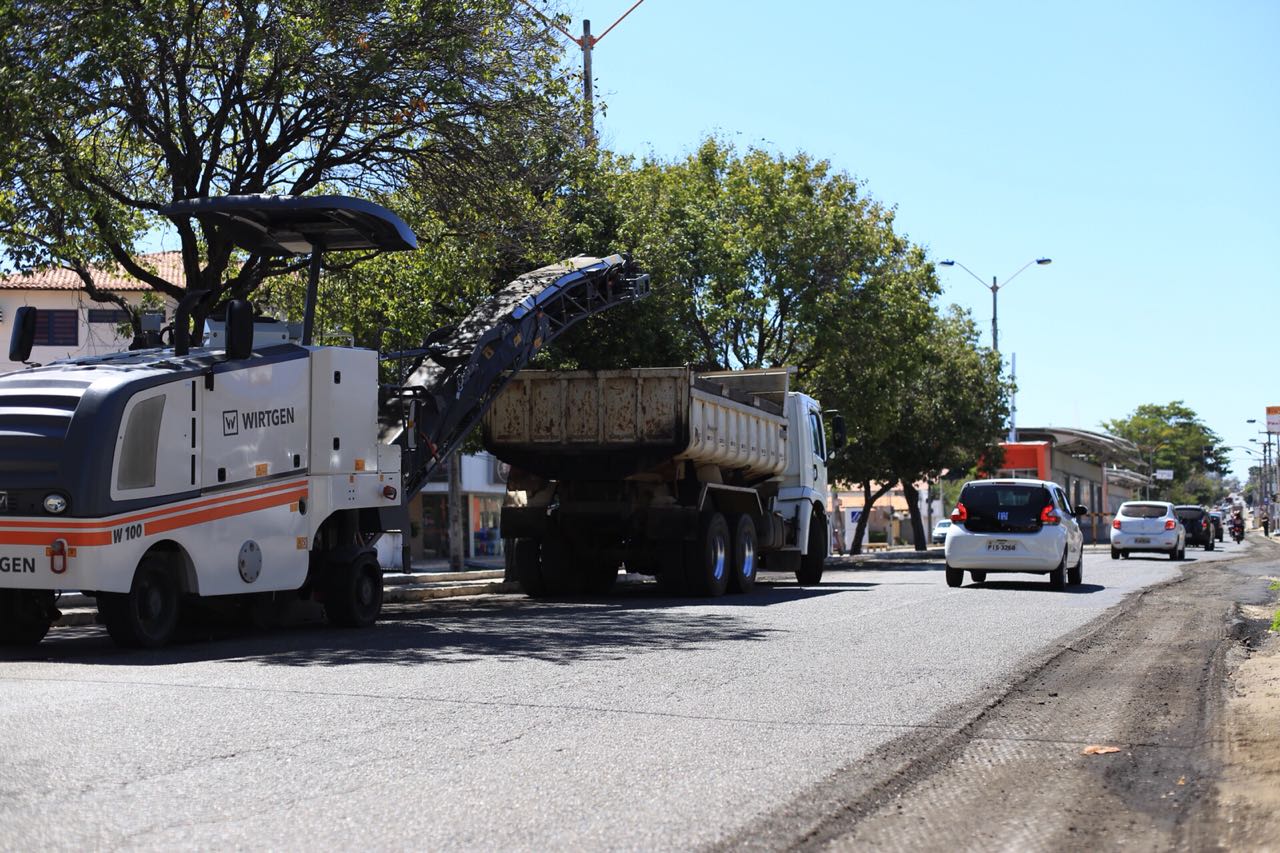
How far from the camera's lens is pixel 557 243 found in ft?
79.5

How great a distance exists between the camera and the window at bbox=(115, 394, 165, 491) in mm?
11852

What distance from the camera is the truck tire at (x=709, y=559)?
1906cm

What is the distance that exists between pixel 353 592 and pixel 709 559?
619 cm

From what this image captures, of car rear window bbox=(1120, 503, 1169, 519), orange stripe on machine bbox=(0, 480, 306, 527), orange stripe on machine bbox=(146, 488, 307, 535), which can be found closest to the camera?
orange stripe on machine bbox=(0, 480, 306, 527)

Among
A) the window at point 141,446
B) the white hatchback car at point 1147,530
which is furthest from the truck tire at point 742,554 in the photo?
the white hatchback car at point 1147,530

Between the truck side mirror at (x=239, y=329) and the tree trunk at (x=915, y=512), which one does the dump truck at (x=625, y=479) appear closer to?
the truck side mirror at (x=239, y=329)

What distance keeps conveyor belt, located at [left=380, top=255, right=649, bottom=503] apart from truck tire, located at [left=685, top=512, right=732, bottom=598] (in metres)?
3.32

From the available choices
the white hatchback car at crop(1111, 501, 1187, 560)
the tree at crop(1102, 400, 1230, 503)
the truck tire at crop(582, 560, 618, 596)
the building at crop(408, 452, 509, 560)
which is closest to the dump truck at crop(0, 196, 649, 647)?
the truck tire at crop(582, 560, 618, 596)

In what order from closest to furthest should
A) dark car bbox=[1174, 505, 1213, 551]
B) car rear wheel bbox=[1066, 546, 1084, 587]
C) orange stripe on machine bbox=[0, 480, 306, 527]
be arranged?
orange stripe on machine bbox=[0, 480, 306, 527]
car rear wheel bbox=[1066, 546, 1084, 587]
dark car bbox=[1174, 505, 1213, 551]

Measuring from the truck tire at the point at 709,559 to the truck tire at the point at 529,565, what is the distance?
7.20 feet

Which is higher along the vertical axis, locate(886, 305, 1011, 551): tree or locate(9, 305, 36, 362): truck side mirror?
locate(886, 305, 1011, 551): tree

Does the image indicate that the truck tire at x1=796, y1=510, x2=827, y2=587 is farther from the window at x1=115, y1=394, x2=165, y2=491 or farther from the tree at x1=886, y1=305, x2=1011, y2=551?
the tree at x1=886, y1=305, x2=1011, y2=551

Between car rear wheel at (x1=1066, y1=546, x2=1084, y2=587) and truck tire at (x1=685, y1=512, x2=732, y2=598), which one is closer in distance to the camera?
truck tire at (x1=685, y1=512, x2=732, y2=598)


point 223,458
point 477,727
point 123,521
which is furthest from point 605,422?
point 477,727
